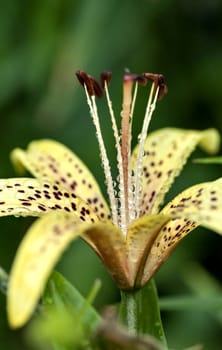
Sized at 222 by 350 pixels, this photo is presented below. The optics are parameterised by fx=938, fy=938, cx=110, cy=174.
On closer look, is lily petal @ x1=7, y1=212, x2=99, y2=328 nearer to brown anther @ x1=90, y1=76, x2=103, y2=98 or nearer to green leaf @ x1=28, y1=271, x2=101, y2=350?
green leaf @ x1=28, y1=271, x2=101, y2=350

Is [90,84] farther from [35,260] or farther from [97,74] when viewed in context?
[97,74]

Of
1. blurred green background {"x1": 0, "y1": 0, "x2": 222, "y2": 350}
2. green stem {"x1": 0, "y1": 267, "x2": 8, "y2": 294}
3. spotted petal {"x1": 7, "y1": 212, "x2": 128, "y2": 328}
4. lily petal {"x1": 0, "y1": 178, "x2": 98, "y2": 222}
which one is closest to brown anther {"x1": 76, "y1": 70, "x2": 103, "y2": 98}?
lily petal {"x1": 0, "y1": 178, "x2": 98, "y2": 222}

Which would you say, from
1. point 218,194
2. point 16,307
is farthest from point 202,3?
point 16,307

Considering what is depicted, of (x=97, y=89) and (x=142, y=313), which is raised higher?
(x=97, y=89)

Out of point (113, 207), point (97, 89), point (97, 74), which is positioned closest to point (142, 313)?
point (113, 207)

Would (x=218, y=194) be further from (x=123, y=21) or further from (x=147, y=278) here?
(x=123, y=21)

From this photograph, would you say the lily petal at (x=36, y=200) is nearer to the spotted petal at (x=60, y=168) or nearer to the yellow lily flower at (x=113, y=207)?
the yellow lily flower at (x=113, y=207)

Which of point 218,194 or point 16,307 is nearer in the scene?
point 16,307
